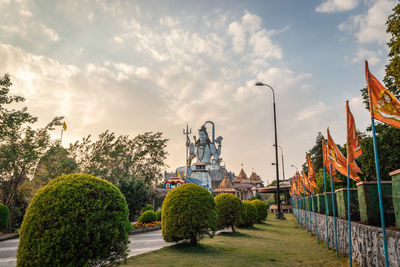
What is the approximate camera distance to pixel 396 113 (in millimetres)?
4184

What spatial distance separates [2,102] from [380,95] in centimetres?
1635

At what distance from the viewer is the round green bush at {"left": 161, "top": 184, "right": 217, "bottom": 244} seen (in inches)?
331

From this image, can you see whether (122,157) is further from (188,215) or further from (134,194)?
(188,215)

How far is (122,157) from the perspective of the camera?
76.0 ft

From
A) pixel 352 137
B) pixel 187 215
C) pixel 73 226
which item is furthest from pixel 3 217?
pixel 352 137

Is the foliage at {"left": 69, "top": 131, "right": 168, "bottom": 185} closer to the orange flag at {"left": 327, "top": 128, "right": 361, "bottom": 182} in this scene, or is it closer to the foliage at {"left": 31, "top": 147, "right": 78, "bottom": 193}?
the foliage at {"left": 31, "top": 147, "right": 78, "bottom": 193}

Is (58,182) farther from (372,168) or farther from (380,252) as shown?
(372,168)

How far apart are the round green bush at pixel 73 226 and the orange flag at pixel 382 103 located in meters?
4.94

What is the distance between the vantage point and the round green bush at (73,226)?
4020 mm

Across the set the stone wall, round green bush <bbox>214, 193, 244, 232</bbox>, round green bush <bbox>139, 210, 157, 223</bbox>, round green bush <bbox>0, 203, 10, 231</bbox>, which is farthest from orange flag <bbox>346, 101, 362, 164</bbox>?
round green bush <bbox>0, 203, 10, 231</bbox>

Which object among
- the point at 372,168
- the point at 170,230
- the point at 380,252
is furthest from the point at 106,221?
the point at 372,168

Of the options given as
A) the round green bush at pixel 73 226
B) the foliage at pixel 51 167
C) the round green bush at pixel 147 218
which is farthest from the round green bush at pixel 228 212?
the foliage at pixel 51 167

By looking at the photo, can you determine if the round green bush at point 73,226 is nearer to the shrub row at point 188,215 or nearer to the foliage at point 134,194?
the shrub row at point 188,215

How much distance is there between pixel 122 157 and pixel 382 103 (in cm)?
2149
